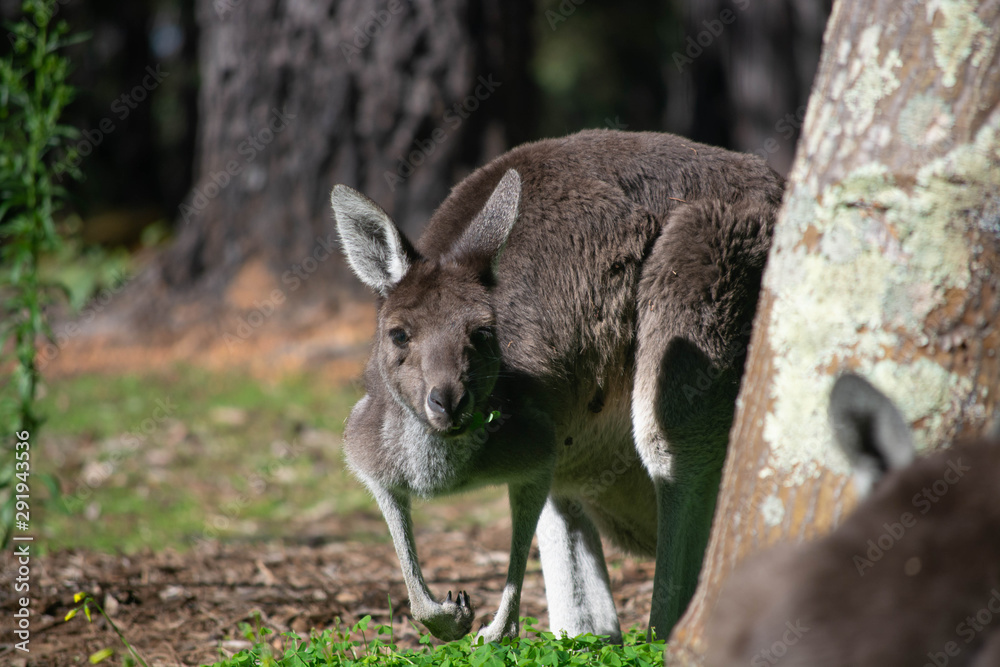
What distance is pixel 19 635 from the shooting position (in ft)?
13.3

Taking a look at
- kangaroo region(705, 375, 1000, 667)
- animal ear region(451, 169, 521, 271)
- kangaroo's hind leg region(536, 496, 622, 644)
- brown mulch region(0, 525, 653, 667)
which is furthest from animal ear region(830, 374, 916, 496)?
brown mulch region(0, 525, 653, 667)

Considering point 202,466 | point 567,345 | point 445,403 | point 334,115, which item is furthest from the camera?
point 334,115

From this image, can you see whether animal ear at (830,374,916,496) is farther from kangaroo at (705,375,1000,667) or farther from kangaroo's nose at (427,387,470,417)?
kangaroo's nose at (427,387,470,417)

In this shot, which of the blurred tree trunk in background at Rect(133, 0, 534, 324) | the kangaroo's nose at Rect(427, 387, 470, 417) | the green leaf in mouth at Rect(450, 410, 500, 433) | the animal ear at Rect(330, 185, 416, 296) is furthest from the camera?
the blurred tree trunk in background at Rect(133, 0, 534, 324)

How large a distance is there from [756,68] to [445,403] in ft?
24.8

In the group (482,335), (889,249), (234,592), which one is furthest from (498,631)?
(889,249)

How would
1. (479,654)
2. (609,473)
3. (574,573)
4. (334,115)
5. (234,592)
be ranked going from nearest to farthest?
(479,654), (574,573), (609,473), (234,592), (334,115)

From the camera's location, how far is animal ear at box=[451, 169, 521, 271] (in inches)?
147

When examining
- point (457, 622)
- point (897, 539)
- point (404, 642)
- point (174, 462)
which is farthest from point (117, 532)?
point (897, 539)

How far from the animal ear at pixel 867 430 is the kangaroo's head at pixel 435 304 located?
4.86ft

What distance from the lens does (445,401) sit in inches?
134

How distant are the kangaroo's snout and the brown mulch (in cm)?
124

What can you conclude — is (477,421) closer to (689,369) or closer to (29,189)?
(689,369)

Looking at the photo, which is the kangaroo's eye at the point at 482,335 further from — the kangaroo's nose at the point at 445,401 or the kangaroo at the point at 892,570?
the kangaroo at the point at 892,570
